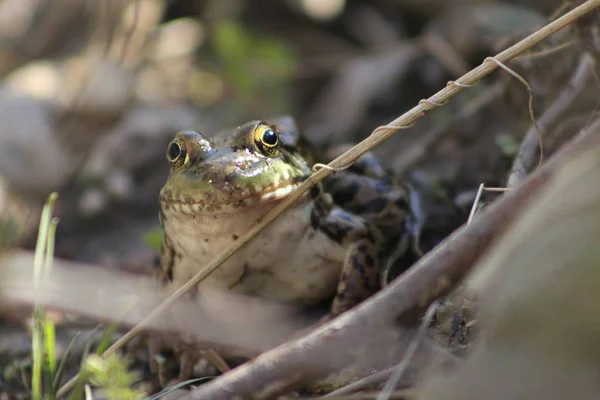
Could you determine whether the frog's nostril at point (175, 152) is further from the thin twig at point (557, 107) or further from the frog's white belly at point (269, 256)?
the thin twig at point (557, 107)

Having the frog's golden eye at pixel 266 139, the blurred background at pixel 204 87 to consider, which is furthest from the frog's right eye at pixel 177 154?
the blurred background at pixel 204 87

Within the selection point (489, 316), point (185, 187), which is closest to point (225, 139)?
point (185, 187)

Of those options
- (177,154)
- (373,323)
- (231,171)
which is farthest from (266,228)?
(373,323)

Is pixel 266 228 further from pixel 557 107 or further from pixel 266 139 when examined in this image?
pixel 557 107

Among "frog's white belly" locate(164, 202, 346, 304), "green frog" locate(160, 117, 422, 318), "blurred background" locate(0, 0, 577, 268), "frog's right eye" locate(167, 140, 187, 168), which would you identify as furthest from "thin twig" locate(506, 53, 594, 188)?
"frog's right eye" locate(167, 140, 187, 168)

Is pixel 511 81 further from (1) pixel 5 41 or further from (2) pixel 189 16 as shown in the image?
(1) pixel 5 41

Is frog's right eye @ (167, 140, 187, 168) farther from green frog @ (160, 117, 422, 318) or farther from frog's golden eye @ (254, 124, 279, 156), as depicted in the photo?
frog's golden eye @ (254, 124, 279, 156)
